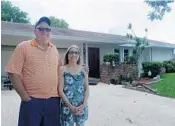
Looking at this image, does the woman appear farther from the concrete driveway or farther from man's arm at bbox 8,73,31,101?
the concrete driveway

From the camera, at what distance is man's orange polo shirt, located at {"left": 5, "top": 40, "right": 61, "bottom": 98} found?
9.21 ft

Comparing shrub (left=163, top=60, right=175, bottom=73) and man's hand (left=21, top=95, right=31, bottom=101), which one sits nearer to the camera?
man's hand (left=21, top=95, right=31, bottom=101)

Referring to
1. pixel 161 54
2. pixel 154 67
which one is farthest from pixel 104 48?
pixel 161 54

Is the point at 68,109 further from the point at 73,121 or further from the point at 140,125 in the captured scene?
the point at 140,125

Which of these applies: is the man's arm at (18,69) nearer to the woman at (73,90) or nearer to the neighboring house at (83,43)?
the woman at (73,90)

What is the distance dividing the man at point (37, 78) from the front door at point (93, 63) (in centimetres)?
1318

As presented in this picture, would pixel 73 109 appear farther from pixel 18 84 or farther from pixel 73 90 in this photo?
pixel 18 84

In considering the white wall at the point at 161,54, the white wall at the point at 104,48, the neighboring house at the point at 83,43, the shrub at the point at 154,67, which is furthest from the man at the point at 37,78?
the white wall at the point at 161,54

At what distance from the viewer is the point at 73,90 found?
10.6 feet

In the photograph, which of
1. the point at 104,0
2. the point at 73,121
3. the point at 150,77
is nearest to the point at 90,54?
the point at 150,77

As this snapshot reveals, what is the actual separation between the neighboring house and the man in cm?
899

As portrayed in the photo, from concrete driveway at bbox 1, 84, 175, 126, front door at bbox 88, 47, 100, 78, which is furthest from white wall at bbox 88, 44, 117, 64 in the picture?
concrete driveway at bbox 1, 84, 175, 126

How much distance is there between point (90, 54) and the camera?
16.2 m

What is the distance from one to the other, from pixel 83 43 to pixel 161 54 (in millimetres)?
9840
